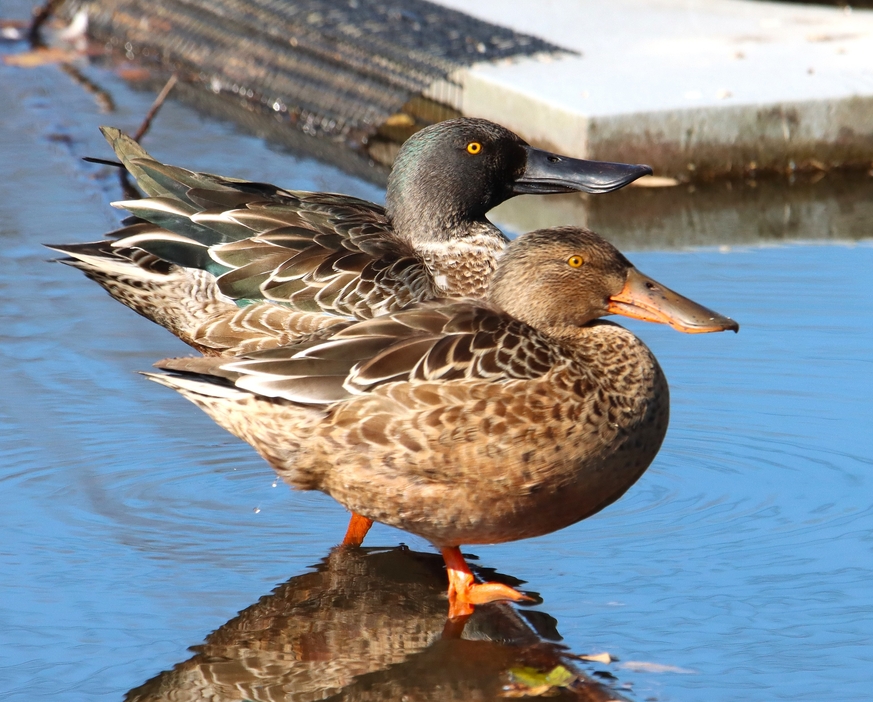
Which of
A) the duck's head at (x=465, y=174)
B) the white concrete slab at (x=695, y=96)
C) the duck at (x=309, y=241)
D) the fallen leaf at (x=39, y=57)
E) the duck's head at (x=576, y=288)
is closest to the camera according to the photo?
the duck's head at (x=576, y=288)

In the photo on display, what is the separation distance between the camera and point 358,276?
16.7ft

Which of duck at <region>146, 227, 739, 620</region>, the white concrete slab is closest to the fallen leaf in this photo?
the white concrete slab

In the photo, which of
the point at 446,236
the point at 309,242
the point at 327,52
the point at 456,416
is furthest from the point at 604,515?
the point at 327,52

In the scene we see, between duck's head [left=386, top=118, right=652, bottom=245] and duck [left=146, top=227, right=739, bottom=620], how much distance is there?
130cm

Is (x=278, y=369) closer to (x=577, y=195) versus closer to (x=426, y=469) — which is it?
(x=426, y=469)

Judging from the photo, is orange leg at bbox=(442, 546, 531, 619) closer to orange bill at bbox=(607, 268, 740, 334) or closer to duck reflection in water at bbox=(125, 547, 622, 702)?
duck reflection in water at bbox=(125, 547, 622, 702)

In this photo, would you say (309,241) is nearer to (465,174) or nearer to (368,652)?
(465,174)

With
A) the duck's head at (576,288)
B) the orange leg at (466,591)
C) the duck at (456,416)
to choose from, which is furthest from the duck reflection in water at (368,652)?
the duck's head at (576,288)

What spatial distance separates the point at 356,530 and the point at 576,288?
108 cm

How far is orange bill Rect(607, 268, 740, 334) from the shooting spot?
4.29m

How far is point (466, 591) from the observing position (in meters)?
4.24

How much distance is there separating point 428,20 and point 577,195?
2072 mm

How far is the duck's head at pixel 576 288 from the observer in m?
4.36

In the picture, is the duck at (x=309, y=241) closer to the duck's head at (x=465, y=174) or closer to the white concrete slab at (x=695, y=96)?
the duck's head at (x=465, y=174)
